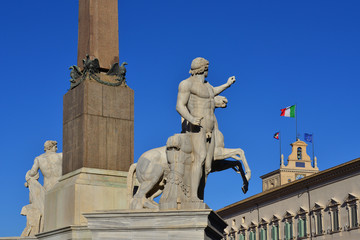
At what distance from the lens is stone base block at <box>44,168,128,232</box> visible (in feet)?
41.7

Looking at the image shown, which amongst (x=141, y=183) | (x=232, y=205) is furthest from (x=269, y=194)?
(x=141, y=183)

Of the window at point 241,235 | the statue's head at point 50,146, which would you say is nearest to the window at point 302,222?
the window at point 241,235

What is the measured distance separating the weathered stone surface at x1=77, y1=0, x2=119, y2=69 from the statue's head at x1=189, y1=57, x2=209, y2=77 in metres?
2.12

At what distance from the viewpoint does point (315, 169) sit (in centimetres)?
8531

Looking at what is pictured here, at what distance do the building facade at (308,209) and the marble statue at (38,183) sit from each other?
33096 mm

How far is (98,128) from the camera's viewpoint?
1344 cm

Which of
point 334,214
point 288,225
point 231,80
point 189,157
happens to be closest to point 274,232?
point 288,225

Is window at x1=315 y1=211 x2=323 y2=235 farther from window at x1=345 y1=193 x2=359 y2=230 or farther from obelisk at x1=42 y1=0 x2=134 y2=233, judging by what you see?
obelisk at x1=42 y1=0 x2=134 y2=233

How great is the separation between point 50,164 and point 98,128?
305 centimetres

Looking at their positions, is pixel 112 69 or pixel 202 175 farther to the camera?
pixel 112 69

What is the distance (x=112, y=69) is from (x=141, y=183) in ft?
8.00

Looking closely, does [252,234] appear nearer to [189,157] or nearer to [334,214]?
[334,214]

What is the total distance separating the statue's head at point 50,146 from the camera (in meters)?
16.3

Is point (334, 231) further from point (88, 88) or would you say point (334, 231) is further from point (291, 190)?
point (88, 88)
